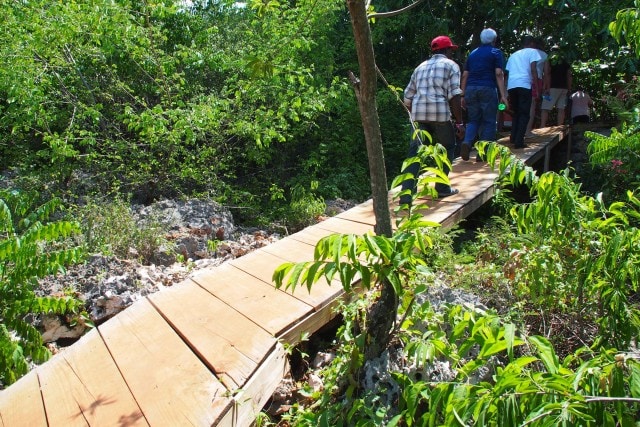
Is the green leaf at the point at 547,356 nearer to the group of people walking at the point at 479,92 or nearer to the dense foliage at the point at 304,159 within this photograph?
the dense foliage at the point at 304,159

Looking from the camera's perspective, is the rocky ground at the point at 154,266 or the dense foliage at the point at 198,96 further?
the dense foliage at the point at 198,96

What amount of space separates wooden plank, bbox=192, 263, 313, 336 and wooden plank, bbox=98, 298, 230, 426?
361mm

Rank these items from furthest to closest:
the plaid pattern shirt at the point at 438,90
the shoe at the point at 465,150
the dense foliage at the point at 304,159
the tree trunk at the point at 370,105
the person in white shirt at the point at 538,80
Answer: the person in white shirt at the point at 538,80 < the shoe at the point at 465,150 < the plaid pattern shirt at the point at 438,90 < the tree trunk at the point at 370,105 < the dense foliage at the point at 304,159

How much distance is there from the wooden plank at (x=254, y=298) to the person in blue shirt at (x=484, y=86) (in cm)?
424

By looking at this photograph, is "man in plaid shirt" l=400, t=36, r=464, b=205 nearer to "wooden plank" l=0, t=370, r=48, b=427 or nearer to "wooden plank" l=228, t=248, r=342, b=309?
"wooden plank" l=228, t=248, r=342, b=309

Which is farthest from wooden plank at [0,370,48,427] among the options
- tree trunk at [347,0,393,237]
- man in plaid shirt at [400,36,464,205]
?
man in plaid shirt at [400,36,464,205]

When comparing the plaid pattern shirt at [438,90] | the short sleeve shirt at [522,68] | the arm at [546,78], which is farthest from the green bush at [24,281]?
the arm at [546,78]

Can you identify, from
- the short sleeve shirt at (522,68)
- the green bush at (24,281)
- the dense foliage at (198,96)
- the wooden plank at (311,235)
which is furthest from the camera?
the short sleeve shirt at (522,68)

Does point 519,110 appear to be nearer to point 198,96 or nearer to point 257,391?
point 198,96

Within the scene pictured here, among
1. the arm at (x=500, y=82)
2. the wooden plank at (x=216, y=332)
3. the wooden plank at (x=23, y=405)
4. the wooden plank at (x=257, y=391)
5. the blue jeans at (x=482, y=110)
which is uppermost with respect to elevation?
the arm at (x=500, y=82)

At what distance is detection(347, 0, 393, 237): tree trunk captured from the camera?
200 centimetres

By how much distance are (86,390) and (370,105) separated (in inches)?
84.1

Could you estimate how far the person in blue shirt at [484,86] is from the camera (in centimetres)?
621

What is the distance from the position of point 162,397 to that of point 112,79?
6361 mm
